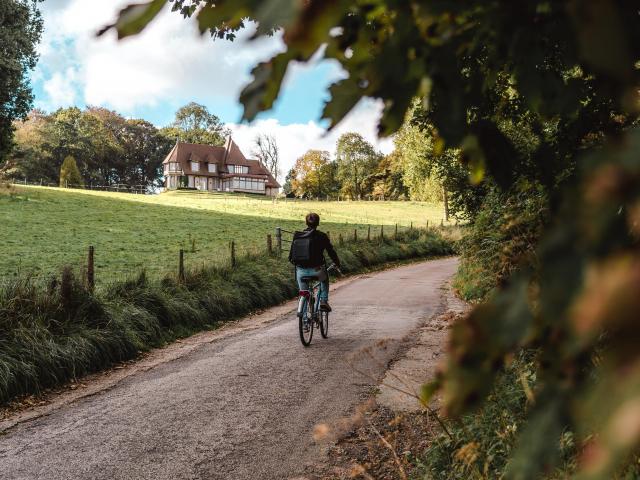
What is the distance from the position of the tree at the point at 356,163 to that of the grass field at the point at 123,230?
29838 mm

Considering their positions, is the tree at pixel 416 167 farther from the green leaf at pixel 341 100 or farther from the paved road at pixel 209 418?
the green leaf at pixel 341 100

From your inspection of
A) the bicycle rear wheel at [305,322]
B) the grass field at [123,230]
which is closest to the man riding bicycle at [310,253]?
the bicycle rear wheel at [305,322]

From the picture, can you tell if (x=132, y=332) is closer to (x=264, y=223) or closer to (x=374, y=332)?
(x=374, y=332)

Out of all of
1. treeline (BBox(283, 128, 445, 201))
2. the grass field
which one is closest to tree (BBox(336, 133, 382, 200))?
treeline (BBox(283, 128, 445, 201))

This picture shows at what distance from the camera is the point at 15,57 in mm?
21438

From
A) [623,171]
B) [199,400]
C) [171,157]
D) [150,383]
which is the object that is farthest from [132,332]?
[171,157]

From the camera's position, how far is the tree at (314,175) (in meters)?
84.5

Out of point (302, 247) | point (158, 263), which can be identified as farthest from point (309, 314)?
point (158, 263)

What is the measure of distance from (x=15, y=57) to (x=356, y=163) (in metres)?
63.4

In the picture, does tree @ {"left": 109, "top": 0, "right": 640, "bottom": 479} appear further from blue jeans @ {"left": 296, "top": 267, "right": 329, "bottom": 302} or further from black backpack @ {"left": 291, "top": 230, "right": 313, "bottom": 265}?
blue jeans @ {"left": 296, "top": 267, "right": 329, "bottom": 302}

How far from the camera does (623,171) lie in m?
0.48

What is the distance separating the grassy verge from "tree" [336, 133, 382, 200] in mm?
68995

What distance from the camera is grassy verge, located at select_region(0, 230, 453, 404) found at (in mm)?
6621

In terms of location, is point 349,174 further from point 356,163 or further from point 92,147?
point 92,147
